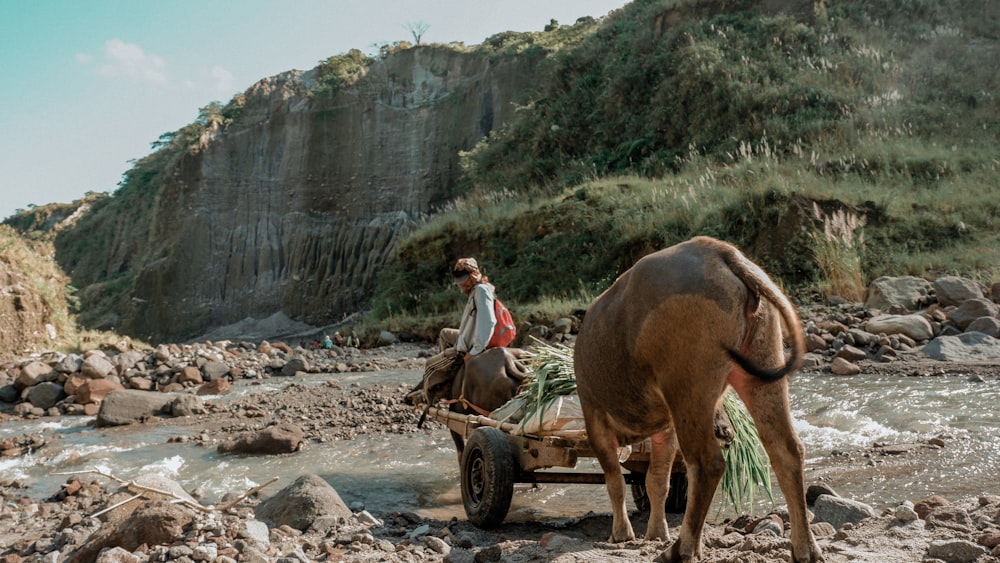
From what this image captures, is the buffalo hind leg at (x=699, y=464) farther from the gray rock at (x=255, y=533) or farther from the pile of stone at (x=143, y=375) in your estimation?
the pile of stone at (x=143, y=375)

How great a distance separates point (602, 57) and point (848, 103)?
11945 millimetres

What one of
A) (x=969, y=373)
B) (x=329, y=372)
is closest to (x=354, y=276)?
(x=329, y=372)

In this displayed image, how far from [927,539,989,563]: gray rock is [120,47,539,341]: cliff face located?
35.6 metres

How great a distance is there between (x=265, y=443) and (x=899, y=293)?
9171 millimetres

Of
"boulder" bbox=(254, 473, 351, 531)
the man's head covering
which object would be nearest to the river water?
"boulder" bbox=(254, 473, 351, 531)

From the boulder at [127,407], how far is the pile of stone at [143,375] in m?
0.01

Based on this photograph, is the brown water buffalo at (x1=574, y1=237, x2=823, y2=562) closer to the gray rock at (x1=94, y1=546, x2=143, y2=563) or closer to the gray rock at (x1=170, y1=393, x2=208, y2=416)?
the gray rock at (x1=94, y1=546, x2=143, y2=563)

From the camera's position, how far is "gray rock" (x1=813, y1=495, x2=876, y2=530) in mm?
4117

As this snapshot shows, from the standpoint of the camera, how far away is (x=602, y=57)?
3102 cm

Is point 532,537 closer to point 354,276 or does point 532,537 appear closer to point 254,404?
point 254,404

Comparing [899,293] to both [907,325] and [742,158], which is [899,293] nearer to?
[907,325]

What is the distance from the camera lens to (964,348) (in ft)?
31.1

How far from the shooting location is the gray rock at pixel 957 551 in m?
3.14

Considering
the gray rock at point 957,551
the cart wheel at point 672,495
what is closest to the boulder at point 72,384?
the cart wheel at point 672,495
